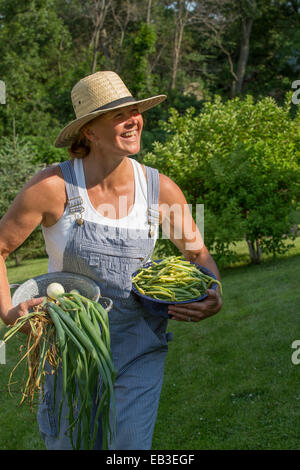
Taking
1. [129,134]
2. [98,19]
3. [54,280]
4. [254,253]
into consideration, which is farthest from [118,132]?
[98,19]

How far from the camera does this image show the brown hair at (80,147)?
298 cm

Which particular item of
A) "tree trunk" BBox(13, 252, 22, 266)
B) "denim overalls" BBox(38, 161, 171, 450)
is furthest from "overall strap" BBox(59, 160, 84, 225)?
"tree trunk" BBox(13, 252, 22, 266)

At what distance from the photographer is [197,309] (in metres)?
2.75

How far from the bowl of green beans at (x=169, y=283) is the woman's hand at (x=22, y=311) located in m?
0.54

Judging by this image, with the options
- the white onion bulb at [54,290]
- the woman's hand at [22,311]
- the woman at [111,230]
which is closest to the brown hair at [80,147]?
the woman at [111,230]

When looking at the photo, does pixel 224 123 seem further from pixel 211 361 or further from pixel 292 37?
pixel 292 37

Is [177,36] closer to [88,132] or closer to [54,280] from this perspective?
[88,132]

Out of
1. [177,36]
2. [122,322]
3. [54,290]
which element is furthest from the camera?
[177,36]

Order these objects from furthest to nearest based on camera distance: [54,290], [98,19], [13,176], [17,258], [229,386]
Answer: [98,19]
[17,258]
[13,176]
[229,386]
[54,290]

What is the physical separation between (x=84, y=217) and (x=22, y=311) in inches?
23.2

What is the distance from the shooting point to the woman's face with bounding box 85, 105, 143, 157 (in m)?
2.78

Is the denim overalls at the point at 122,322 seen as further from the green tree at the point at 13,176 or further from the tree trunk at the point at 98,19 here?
the tree trunk at the point at 98,19

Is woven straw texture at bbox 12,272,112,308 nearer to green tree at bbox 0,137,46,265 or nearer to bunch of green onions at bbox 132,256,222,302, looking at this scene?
bunch of green onions at bbox 132,256,222,302
